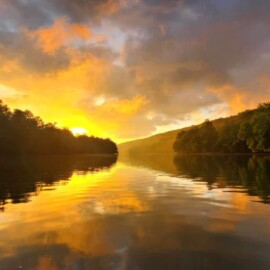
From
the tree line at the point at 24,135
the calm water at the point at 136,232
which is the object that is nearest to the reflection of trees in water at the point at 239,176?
the calm water at the point at 136,232

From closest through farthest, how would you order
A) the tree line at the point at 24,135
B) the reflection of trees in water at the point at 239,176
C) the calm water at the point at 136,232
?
the calm water at the point at 136,232 < the reflection of trees in water at the point at 239,176 < the tree line at the point at 24,135

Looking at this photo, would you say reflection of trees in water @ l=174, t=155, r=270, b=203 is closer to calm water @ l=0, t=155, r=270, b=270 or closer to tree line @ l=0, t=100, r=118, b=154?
calm water @ l=0, t=155, r=270, b=270

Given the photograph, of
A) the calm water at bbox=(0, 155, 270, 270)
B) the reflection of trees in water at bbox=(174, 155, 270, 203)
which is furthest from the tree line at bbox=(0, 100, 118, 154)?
the calm water at bbox=(0, 155, 270, 270)

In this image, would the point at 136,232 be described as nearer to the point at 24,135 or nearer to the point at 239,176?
the point at 239,176

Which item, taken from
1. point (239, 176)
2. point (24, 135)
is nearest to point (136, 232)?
point (239, 176)

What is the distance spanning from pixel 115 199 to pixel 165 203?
3.53m

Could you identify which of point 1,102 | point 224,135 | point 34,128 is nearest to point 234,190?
point 1,102

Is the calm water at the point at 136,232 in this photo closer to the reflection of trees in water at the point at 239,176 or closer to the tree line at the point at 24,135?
the reflection of trees in water at the point at 239,176

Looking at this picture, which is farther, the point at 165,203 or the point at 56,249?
the point at 165,203

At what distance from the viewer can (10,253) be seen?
10469 millimetres

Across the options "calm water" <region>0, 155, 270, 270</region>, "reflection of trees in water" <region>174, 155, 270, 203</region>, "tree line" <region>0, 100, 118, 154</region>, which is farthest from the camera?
"tree line" <region>0, 100, 118, 154</region>

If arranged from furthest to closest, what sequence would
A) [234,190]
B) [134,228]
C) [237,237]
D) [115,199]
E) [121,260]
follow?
[234,190] < [115,199] < [134,228] < [237,237] < [121,260]

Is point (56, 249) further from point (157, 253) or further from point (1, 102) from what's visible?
point (1, 102)

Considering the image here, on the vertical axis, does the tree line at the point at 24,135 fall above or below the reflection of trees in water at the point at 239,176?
above
